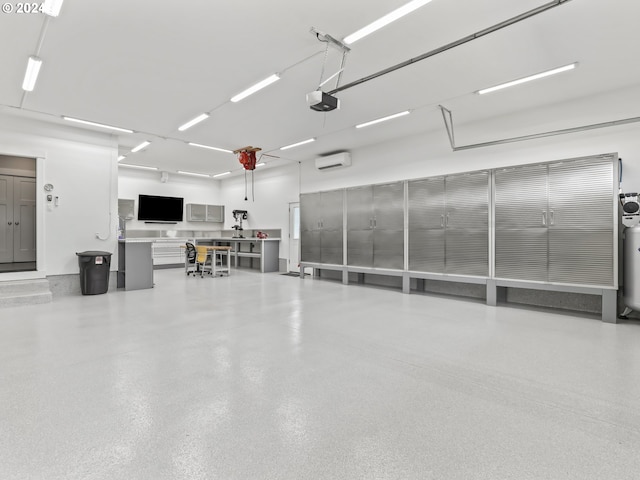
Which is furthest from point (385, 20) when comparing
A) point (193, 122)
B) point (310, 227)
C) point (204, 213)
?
point (204, 213)

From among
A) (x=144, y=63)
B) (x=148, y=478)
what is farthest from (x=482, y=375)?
(x=144, y=63)

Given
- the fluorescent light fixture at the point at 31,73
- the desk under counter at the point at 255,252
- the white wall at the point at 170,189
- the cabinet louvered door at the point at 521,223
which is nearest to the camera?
the fluorescent light fixture at the point at 31,73

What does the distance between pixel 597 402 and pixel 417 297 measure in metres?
4.01

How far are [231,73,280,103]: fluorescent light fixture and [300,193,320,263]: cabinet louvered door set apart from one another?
3.81 m

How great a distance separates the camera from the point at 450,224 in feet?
20.0

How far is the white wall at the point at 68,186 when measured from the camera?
6.07m

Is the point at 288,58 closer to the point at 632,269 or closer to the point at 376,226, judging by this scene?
the point at 376,226

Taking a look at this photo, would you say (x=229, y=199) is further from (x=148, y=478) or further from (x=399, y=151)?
(x=148, y=478)

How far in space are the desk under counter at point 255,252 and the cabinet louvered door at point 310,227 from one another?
1.80 meters

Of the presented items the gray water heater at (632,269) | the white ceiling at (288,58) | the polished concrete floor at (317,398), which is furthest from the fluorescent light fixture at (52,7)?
the gray water heater at (632,269)

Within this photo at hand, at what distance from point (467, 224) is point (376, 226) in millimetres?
1987

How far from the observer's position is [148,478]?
1.53 m

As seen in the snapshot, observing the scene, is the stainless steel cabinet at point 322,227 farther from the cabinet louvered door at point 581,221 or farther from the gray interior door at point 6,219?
the gray interior door at point 6,219

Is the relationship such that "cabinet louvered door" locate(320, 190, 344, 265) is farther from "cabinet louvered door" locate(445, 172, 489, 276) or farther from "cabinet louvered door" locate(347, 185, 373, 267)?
"cabinet louvered door" locate(445, 172, 489, 276)
